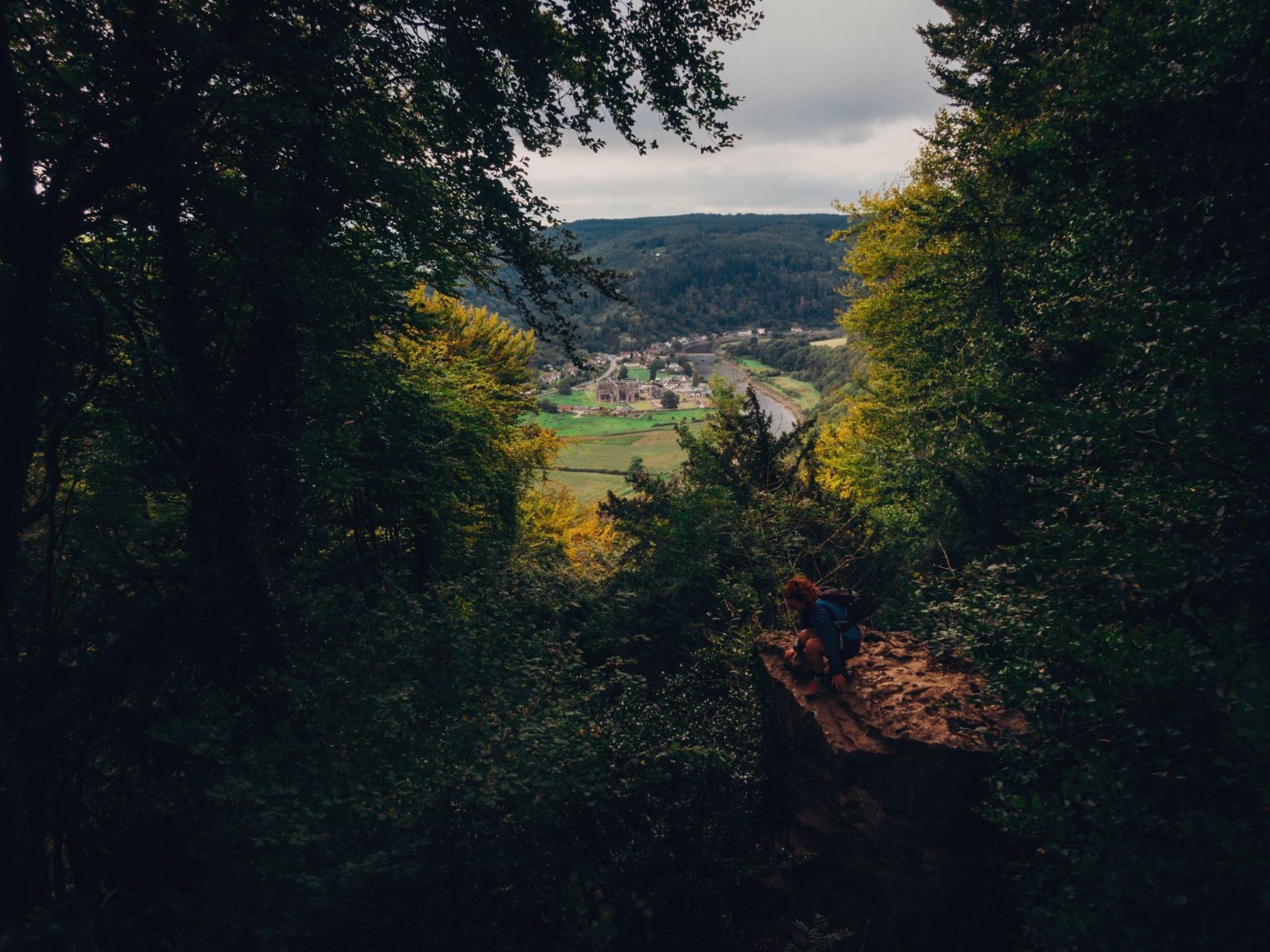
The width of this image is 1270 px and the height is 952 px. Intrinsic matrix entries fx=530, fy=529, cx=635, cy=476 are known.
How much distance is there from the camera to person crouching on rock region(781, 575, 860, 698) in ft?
19.7

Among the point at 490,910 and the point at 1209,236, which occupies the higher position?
the point at 1209,236

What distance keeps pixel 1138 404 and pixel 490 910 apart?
6775mm

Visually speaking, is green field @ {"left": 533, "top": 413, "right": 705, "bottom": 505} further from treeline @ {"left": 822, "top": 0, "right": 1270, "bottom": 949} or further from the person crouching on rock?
treeline @ {"left": 822, "top": 0, "right": 1270, "bottom": 949}

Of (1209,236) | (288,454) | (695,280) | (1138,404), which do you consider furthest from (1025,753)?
(695,280)

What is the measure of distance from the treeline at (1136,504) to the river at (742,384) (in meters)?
8.60

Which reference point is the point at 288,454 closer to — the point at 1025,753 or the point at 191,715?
the point at 191,715

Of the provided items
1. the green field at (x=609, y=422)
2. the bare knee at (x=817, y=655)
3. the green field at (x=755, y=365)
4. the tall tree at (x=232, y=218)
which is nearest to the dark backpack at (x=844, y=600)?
the bare knee at (x=817, y=655)

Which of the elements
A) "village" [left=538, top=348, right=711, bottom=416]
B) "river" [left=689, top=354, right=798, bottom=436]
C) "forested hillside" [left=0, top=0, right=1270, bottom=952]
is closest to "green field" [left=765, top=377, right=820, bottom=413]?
"river" [left=689, top=354, right=798, bottom=436]

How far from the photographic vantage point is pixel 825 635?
6.05 meters

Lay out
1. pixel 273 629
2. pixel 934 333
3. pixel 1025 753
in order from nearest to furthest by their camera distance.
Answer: pixel 1025 753 → pixel 273 629 → pixel 934 333

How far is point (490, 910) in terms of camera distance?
15.0ft

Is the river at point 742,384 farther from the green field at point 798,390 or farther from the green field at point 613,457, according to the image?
Result: the green field at point 613,457

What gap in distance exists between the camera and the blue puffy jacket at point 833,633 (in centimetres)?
600

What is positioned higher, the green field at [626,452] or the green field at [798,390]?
the green field at [798,390]
